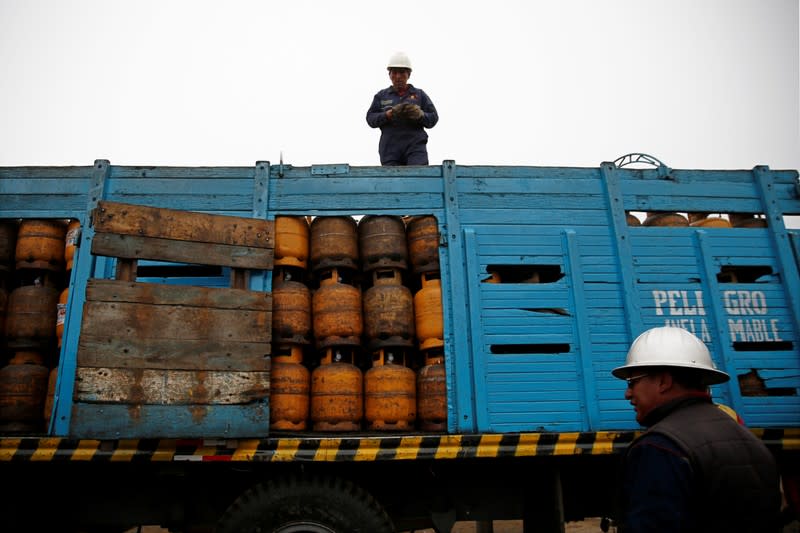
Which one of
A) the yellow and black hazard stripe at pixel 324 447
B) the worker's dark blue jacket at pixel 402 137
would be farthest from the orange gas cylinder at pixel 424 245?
the yellow and black hazard stripe at pixel 324 447

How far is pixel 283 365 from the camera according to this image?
15.3 ft

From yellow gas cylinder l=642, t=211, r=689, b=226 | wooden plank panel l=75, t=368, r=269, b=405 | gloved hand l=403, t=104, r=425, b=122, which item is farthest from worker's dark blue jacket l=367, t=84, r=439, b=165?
wooden plank panel l=75, t=368, r=269, b=405

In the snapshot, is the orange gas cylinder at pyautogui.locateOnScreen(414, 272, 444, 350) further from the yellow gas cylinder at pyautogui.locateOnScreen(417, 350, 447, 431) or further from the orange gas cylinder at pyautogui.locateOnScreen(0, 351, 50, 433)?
the orange gas cylinder at pyautogui.locateOnScreen(0, 351, 50, 433)

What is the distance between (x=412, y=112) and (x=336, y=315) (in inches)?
110

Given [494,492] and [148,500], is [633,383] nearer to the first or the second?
[494,492]

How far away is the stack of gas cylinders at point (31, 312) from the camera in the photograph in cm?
456

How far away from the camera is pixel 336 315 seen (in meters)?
4.88

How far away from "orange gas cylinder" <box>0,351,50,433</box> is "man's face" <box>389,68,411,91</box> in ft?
16.5

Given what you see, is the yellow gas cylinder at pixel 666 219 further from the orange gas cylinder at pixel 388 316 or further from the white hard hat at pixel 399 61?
the white hard hat at pixel 399 61

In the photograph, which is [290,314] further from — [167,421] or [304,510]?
[304,510]

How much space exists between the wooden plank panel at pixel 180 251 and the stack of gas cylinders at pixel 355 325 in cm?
39

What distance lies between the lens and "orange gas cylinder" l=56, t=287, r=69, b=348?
15.5ft

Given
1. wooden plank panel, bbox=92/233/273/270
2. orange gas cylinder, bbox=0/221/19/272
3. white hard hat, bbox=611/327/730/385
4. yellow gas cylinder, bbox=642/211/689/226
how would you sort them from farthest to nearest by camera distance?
yellow gas cylinder, bbox=642/211/689/226 → orange gas cylinder, bbox=0/221/19/272 → wooden plank panel, bbox=92/233/273/270 → white hard hat, bbox=611/327/730/385

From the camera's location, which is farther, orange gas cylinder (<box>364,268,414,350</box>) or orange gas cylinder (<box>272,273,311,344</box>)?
orange gas cylinder (<box>364,268,414,350</box>)
